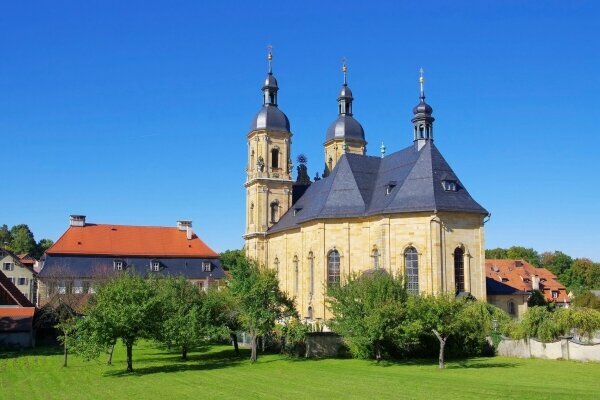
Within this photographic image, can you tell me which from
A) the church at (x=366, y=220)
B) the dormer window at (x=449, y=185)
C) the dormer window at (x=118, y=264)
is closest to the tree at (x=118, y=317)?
the church at (x=366, y=220)

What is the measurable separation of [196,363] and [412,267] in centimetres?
1771

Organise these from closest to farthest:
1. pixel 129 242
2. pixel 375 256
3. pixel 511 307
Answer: pixel 375 256 → pixel 511 307 → pixel 129 242

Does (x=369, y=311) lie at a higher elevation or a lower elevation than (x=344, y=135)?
lower

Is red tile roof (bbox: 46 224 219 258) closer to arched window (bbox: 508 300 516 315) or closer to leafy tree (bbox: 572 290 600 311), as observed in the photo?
arched window (bbox: 508 300 516 315)

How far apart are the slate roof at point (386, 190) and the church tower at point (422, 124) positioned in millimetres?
948

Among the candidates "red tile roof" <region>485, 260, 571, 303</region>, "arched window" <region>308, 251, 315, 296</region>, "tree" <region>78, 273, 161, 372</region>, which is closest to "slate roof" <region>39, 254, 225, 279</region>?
"arched window" <region>308, 251, 315, 296</region>

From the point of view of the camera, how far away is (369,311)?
35.8 metres

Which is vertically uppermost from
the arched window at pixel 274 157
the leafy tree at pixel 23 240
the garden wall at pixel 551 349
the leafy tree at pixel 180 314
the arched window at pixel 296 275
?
the arched window at pixel 274 157

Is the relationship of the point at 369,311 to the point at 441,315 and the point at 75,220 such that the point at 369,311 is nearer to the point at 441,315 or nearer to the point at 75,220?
the point at 441,315

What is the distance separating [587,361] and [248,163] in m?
42.6

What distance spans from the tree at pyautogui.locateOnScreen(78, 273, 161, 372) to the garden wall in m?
→ 22.3

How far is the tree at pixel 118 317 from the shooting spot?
32.2 metres

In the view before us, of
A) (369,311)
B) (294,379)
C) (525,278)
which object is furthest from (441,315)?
Answer: (525,278)

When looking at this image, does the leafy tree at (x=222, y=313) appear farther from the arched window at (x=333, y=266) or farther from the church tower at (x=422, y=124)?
the church tower at (x=422, y=124)
